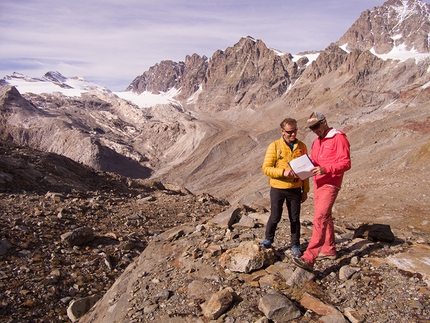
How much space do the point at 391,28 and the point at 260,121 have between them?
338 feet

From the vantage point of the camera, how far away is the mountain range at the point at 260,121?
65.9ft

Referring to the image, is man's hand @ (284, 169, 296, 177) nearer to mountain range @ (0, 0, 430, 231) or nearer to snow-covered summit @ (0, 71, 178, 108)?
mountain range @ (0, 0, 430, 231)

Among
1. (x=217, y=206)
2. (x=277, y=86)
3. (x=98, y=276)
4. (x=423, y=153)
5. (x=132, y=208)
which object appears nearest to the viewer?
(x=98, y=276)

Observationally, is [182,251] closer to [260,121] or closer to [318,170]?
[318,170]

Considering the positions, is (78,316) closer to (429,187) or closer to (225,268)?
(225,268)

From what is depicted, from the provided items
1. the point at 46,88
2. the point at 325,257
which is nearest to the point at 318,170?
the point at 325,257

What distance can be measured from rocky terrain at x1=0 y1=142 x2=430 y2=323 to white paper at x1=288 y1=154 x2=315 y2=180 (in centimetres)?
122

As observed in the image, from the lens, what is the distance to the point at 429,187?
14.7 metres

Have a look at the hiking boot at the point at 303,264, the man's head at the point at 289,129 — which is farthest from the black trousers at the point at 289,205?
the man's head at the point at 289,129

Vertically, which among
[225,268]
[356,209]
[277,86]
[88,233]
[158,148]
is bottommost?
[158,148]

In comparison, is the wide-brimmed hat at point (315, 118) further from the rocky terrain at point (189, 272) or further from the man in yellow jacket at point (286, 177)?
the rocky terrain at point (189, 272)

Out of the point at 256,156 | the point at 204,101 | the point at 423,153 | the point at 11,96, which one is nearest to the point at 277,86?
the point at 204,101

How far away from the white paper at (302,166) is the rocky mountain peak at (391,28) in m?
166

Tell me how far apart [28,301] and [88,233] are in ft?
6.88
